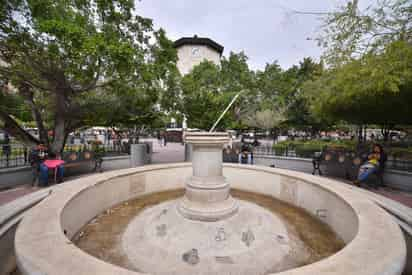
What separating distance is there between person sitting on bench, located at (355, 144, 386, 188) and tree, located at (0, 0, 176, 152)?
921 cm

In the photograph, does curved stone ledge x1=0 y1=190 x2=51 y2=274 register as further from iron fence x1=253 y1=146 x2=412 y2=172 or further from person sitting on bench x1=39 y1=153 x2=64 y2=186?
iron fence x1=253 y1=146 x2=412 y2=172

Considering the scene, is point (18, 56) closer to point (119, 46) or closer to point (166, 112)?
point (119, 46)

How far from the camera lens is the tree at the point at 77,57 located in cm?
611

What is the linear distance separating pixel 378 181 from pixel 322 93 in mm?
4499

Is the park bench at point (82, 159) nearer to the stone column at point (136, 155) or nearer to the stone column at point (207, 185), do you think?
the stone column at point (136, 155)

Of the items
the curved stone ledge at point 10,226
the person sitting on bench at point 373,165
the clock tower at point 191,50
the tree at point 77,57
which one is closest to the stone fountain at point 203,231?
the curved stone ledge at point 10,226

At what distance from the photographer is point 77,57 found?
6332 mm

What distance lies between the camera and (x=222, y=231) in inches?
146

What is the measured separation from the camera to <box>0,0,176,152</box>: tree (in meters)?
6.11

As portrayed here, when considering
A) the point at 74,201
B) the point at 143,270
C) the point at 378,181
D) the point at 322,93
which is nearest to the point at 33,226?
the point at 74,201

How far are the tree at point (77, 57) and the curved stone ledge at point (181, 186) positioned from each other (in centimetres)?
426

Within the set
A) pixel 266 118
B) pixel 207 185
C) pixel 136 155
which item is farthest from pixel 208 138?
pixel 266 118

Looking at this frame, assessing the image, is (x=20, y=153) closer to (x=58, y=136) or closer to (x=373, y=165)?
(x=58, y=136)

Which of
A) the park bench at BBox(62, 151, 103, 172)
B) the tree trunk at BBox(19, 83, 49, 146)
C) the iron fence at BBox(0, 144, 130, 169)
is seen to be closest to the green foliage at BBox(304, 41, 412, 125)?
the park bench at BBox(62, 151, 103, 172)
